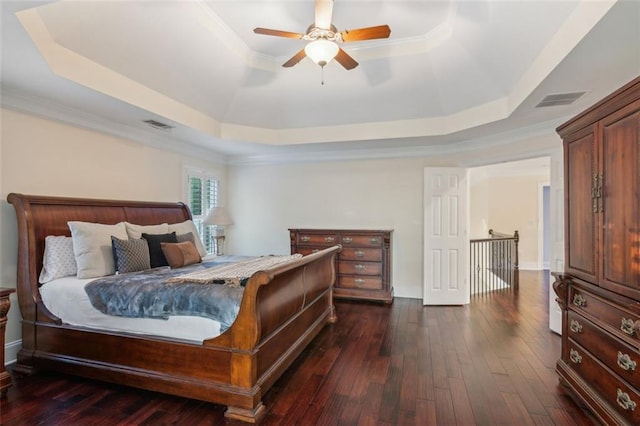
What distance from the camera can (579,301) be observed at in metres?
2.35

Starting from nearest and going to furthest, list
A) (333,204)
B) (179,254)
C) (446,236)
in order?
(179,254) < (446,236) < (333,204)

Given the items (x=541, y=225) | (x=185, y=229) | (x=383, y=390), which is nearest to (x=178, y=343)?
(x=383, y=390)

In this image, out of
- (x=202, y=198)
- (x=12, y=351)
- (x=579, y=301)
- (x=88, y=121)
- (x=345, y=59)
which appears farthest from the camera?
(x=202, y=198)

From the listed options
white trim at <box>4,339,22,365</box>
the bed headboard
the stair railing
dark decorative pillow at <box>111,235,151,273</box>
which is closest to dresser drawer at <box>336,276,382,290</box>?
the stair railing

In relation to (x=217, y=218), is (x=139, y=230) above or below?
below

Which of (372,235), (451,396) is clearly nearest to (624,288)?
(451,396)

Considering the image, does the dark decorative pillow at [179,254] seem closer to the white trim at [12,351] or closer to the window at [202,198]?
the white trim at [12,351]

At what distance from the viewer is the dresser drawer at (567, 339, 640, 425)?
69.3 inches

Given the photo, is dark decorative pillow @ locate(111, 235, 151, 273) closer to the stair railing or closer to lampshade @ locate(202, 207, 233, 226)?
lampshade @ locate(202, 207, 233, 226)

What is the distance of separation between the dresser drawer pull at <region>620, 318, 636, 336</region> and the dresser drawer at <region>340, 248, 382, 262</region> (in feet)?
10.4

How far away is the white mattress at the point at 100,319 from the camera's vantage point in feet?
7.47

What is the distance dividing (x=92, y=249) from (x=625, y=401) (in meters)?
4.08

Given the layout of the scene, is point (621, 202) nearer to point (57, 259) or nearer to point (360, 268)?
point (360, 268)

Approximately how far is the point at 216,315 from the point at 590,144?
9.68ft
